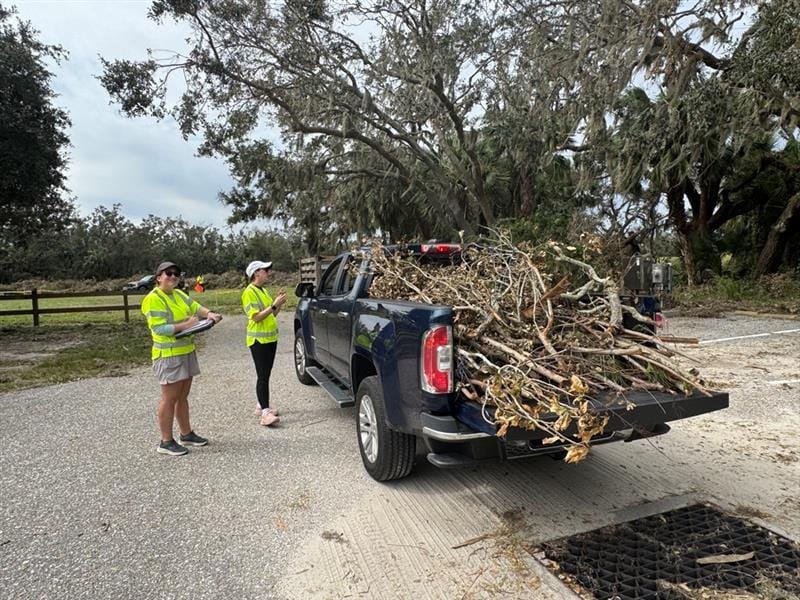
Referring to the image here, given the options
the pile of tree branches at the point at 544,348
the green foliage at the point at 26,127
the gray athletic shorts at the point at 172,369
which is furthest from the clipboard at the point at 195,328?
the green foliage at the point at 26,127

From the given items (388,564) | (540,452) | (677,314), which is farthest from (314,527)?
(677,314)

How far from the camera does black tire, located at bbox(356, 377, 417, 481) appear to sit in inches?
143

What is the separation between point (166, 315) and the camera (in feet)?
14.3

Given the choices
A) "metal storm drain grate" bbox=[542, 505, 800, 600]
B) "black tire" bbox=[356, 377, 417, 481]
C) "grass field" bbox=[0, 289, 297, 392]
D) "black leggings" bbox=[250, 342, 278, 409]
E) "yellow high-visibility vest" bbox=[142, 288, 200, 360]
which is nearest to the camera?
"metal storm drain grate" bbox=[542, 505, 800, 600]

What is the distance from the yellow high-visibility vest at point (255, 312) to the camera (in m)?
5.10

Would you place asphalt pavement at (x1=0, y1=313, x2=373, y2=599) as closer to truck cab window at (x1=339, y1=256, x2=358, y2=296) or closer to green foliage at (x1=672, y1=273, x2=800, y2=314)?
truck cab window at (x1=339, y1=256, x2=358, y2=296)

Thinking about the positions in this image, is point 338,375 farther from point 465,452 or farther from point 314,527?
point 465,452

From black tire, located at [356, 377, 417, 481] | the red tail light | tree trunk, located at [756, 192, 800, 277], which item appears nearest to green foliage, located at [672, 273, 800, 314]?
tree trunk, located at [756, 192, 800, 277]

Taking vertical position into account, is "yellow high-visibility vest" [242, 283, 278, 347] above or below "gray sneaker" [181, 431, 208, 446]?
above

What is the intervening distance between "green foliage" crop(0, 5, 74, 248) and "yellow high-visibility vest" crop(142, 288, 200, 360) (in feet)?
34.5

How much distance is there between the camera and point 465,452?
300cm

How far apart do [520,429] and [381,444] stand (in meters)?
1.35

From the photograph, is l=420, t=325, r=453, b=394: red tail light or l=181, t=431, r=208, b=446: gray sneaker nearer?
l=420, t=325, r=453, b=394: red tail light

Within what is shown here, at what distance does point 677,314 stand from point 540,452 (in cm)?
1305
